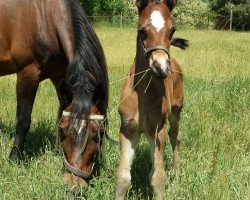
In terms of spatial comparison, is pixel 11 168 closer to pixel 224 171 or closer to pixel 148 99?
pixel 148 99

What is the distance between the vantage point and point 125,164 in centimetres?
271

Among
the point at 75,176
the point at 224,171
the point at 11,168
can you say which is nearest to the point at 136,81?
the point at 75,176

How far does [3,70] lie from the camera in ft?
14.3

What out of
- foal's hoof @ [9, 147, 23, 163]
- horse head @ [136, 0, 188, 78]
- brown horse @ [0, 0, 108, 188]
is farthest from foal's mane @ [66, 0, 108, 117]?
foal's hoof @ [9, 147, 23, 163]

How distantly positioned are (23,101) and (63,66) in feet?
1.84

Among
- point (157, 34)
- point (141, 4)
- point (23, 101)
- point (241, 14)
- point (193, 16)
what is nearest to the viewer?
point (157, 34)

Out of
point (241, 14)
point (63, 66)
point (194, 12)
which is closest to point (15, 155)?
point (63, 66)

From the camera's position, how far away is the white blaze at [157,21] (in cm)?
230

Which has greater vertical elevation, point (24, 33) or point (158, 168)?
point (24, 33)

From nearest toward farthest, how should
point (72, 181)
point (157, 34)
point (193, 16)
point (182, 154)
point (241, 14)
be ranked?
point (157, 34)
point (72, 181)
point (182, 154)
point (241, 14)
point (193, 16)

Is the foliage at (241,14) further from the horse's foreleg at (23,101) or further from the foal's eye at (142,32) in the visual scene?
the foal's eye at (142,32)

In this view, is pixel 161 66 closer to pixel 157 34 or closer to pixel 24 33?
pixel 157 34

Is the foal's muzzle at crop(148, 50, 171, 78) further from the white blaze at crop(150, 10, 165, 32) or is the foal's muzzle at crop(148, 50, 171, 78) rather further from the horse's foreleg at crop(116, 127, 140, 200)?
the horse's foreleg at crop(116, 127, 140, 200)

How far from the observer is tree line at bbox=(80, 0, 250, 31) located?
29.1m
